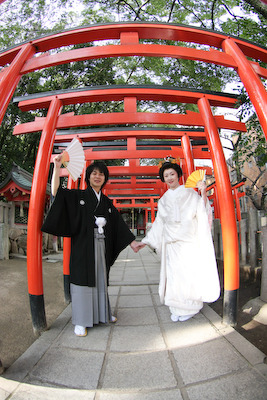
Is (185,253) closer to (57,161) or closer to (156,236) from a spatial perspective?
(156,236)

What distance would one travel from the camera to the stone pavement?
1.52 meters

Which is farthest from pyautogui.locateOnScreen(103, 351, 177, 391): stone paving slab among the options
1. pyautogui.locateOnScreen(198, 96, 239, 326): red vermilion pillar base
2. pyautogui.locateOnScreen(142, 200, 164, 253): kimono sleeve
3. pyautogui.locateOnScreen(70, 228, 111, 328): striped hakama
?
pyautogui.locateOnScreen(142, 200, 164, 253): kimono sleeve

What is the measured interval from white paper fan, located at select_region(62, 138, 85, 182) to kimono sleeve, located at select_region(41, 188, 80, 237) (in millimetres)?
225

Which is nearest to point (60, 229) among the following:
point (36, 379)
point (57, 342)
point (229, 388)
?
point (57, 342)

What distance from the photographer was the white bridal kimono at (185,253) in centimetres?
264

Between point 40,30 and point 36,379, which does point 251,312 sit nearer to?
point 36,379

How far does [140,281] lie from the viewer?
178 inches

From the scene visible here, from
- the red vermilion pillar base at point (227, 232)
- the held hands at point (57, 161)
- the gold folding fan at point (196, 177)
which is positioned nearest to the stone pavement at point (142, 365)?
the red vermilion pillar base at point (227, 232)

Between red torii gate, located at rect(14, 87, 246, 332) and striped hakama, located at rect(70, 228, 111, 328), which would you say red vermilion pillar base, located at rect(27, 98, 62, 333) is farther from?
striped hakama, located at rect(70, 228, 111, 328)

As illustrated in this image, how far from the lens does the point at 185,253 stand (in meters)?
2.76

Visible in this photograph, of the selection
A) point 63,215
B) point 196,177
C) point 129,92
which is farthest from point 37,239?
point 129,92

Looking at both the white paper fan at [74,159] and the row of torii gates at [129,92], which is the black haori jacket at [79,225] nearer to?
the white paper fan at [74,159]

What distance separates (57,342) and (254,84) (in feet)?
10.9

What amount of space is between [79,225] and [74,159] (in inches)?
29.8
